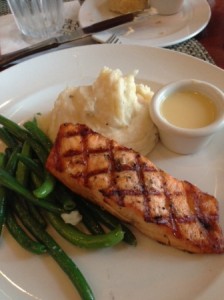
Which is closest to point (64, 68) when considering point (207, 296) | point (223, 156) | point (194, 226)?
point (223, 156)

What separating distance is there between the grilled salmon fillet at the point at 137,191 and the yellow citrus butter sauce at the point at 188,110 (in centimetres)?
43

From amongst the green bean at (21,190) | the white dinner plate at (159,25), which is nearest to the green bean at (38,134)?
the green bean at (21,190)

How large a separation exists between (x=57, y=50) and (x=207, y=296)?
2325 mm

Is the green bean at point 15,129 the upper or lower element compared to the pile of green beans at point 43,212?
upper

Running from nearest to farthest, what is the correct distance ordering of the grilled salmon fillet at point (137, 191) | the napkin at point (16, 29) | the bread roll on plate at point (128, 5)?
the grilled salmon fillet at point (137, 191) → the napkin at point (16, 29) → the bread roll on plate at point (128, 5)

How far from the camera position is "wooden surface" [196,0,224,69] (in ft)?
10.4

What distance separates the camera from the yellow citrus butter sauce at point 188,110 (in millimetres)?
2305

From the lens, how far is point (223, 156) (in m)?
2.34

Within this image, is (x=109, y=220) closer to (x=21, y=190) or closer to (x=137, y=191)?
(x=137, y=191)

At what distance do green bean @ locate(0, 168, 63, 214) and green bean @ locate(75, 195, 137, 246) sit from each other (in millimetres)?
186

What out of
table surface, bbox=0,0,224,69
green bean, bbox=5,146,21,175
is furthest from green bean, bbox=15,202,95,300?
table surface, bbox=0,0,224,69

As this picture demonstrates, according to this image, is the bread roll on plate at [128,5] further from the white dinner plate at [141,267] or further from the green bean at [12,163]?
the green bean at [12,163]

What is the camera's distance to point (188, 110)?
7.78 feet

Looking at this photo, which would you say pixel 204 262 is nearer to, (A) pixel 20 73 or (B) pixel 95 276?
(B) pixel 95 276
